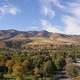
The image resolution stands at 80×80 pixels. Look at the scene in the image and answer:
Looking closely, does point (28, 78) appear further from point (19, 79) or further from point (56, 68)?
point (56, 68)

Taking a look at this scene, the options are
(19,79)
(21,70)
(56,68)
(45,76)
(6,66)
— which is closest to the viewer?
(19,79)

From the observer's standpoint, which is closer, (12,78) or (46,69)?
(12,78)

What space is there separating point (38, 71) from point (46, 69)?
3052 mm

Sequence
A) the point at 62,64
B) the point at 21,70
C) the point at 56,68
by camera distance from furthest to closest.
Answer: the point at 62,64, the point at 56,68, the point at 21,70

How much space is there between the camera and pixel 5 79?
76625mm

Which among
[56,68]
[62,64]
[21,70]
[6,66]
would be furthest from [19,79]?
[62,64]

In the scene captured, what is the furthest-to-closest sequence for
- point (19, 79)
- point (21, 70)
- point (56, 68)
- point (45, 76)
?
point (56, 68) → point (45, 76) → point (21, 70) → point (19, 79)

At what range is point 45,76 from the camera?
81.3 m

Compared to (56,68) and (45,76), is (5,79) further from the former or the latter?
(56,68)

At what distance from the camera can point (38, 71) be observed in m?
82.1

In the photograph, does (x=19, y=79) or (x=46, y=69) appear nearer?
(x=19, y=79)

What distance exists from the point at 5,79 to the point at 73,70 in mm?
18570

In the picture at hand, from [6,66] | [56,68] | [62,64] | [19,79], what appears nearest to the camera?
[19,79]

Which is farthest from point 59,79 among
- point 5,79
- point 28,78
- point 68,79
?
point 5,79
